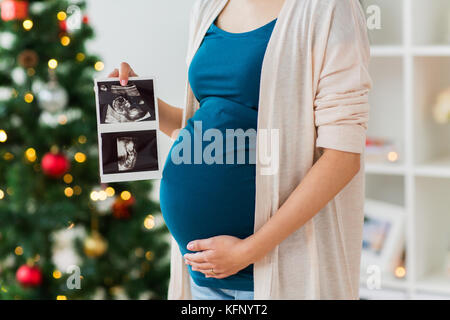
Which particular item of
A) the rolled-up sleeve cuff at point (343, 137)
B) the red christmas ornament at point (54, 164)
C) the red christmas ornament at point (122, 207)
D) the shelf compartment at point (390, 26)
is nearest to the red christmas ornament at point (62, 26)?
the red christmas ornament at point (54, 164)

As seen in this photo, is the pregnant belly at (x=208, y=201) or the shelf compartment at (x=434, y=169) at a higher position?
the pregnant belly at (x=208, y=201)

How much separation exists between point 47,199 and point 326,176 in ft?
3.67

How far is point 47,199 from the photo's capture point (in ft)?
5.38

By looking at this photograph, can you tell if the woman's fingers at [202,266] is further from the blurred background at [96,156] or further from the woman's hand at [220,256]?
the blurred background at [96,156]

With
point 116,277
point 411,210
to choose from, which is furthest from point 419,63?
point 116,277

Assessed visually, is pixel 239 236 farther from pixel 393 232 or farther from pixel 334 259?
pixel 393 232

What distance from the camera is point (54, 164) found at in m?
1.60

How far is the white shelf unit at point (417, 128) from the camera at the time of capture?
1702 mm

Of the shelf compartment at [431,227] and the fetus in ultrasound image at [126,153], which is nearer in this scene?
the fetus in ultrasound image at [126,153]

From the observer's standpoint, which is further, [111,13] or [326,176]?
[111,13]

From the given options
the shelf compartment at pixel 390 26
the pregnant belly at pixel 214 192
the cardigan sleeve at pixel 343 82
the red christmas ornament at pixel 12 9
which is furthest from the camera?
Result: the shelf compartment at pixel 390 26

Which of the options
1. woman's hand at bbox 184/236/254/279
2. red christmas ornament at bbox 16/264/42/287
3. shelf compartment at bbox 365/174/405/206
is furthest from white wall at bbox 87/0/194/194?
woman's hand at bbox 184/236/254/279

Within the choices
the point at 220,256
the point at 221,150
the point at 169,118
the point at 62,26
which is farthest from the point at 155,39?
the point at 220,256

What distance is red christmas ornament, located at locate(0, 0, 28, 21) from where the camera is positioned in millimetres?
1583
